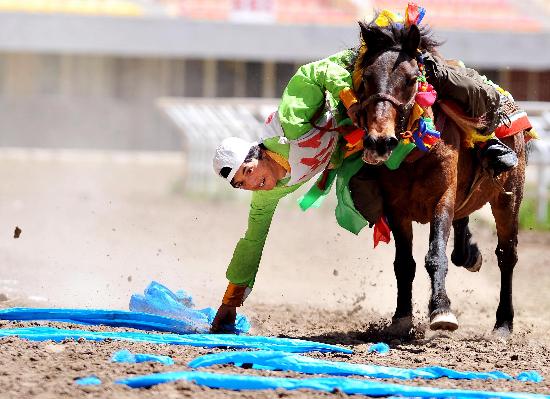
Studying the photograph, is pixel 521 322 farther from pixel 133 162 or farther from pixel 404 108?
pixel 133 162

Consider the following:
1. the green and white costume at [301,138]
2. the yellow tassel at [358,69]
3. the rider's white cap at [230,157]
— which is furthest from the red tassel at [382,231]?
the rider's white cap at [230,157]

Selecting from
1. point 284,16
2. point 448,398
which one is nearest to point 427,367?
point 448,398

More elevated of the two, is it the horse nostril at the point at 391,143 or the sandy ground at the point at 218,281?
the horse nostril at the point at 391,143

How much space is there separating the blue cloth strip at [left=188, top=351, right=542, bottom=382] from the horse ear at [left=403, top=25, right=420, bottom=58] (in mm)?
1683

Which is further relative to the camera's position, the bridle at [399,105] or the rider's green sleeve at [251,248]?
the rider's green sleeve at [251,248]

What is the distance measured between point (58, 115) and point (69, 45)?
209 cm

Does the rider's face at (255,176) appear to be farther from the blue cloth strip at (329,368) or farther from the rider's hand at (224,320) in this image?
the blue cloth strip at (329,368)

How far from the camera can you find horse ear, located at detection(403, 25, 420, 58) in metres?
5.60

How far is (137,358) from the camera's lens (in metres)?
4.82

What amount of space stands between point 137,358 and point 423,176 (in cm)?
197

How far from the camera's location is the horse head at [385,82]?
17.4ft

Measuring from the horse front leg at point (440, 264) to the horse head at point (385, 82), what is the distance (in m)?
0.56

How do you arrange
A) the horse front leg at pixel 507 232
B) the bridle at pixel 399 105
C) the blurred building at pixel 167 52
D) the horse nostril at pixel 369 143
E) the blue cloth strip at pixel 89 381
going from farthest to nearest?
the blurred building at pixel 167 52
the horse front leg at pixel 507 232
the bridle at pixel 399 105
the horse nostril at pixel 369 143
the blue cloth strip at pixel 89 381

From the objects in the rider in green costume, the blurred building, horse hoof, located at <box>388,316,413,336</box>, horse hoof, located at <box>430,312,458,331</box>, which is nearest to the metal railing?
the blurred building
